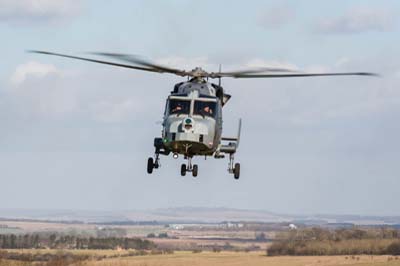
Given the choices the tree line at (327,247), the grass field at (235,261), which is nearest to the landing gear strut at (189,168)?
the grass field at (235,261)

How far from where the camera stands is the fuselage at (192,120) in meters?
48.1

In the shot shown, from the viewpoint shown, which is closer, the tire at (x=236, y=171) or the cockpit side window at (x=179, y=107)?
the cockpit side window at (x=179, y=107)

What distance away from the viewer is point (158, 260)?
564ft

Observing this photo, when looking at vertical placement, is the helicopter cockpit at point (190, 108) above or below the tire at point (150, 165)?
above

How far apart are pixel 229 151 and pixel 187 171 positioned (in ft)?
13.1

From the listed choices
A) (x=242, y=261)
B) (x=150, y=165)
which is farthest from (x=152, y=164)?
(x=242, y=261)

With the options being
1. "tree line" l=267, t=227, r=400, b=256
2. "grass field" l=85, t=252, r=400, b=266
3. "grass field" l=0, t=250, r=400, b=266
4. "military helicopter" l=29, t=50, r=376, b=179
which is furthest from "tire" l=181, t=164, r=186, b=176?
"tree line" l=267, t=227, r=400, b=256

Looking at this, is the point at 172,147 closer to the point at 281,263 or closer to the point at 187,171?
the point at 187,171

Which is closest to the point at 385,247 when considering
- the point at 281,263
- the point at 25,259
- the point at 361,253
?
the point at 361,253

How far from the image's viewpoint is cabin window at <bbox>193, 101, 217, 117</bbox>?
162ft

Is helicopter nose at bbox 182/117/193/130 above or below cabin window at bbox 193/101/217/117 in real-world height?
below

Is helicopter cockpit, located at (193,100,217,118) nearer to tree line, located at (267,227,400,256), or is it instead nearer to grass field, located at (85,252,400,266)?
grass field, located at (85,252,400,266)

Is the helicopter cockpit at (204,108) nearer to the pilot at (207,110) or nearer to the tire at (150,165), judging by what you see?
the pilot at (207,110)

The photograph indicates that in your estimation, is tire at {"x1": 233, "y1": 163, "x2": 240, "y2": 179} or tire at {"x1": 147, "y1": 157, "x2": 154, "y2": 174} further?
tire at {"x1": 233, "y1": 163, "x2": 240, "y2": 179}
